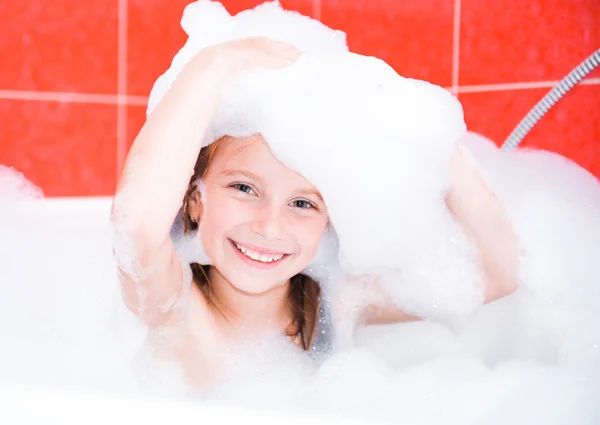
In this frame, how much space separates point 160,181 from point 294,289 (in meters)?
0.44

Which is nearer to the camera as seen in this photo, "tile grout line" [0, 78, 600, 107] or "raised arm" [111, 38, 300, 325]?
"raised arm" [111, 38, 300, 325]

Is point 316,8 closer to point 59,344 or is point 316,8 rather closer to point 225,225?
point 225,225

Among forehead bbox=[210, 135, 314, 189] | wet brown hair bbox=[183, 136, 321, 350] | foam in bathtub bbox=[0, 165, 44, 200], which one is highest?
forehead bbox=[210, 135, 314, 189]

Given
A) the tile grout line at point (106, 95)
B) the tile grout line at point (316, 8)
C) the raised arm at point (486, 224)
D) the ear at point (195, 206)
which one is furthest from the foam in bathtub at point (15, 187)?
the raised arm at point (486, 224)

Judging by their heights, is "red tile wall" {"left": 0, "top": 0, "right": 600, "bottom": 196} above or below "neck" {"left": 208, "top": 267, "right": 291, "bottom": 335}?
above

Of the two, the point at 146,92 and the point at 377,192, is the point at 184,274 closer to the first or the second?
the point at 377,192

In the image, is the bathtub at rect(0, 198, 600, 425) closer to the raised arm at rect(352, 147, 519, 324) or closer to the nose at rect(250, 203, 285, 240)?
the raised arm at rect(352, 147, 519, 324)

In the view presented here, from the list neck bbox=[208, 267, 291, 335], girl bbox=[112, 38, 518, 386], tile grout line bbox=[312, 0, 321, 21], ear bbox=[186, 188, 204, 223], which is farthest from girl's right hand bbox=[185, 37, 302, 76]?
tile grout line bbox=[312, 0, 321, 21]

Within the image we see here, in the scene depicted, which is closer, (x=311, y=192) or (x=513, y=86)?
(x=311, y=192)

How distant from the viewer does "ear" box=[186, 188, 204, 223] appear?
3.51 ft

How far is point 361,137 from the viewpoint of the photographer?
102 cm

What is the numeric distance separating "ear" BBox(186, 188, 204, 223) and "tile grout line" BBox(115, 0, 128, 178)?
24.4 inches

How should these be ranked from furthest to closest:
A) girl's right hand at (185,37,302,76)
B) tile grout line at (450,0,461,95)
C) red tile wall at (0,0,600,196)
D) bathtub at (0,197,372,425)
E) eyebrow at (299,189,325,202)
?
1. tile grout line at (450,0,461,95)
2. red tile wall at (0,0,600,196)
3. eyebrow at (299,189,325,202)
4. girl's right hand at (185,37,302,76)
5. bathtub at (0,197,372,425)

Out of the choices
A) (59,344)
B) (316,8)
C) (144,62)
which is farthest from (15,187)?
(316,8)
